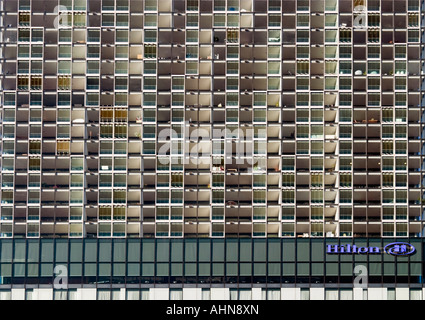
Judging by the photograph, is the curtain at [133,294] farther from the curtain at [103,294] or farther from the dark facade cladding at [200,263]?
the curtain at [103,294]

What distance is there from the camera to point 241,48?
12131 centimetres

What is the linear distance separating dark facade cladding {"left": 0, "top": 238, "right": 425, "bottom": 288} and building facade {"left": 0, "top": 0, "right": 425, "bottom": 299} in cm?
20

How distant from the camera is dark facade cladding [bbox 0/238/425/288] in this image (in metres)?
118

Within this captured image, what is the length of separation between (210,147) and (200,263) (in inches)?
636

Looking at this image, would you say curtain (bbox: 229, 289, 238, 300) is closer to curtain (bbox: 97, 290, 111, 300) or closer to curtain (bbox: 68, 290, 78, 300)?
curtain (bbox: 97, 290, 111, 300)

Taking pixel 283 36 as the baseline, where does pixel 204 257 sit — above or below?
below

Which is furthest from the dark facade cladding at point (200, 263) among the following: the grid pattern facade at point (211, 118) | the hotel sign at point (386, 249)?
the grid pattern facade at point (211, 118)

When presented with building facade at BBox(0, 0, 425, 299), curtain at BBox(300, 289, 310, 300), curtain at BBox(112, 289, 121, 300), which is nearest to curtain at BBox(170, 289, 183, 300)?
building facade at BBox(0, 0, 425, 299)

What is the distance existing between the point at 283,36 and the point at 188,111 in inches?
678

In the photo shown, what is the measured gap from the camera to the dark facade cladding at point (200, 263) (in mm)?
117812

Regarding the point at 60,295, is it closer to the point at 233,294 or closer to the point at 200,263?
the point at 200,263

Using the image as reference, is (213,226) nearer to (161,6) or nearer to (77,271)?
(77,271)

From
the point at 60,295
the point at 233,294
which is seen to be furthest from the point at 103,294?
the point at 233,294

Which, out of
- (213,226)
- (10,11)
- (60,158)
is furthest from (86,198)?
(10,11)
